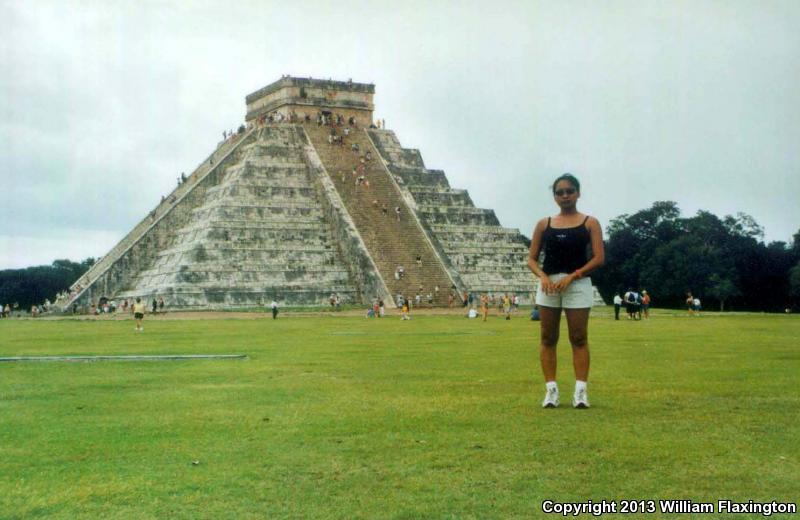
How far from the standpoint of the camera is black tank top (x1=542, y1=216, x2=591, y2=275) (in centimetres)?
911

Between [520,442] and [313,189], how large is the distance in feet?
181

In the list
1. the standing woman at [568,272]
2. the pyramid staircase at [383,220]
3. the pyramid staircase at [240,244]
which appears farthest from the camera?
the pyramid staircase at [383,220]

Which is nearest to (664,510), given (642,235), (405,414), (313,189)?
(405,414)

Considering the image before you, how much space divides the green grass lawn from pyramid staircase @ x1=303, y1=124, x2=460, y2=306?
42.3 m

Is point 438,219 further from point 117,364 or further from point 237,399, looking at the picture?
point 237,399

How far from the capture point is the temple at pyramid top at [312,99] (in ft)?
220

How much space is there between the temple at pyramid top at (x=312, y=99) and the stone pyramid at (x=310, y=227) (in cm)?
6

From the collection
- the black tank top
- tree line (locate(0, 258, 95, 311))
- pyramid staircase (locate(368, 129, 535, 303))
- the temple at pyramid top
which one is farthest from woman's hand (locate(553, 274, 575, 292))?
tree line (locate(0, 258, 95, 311))

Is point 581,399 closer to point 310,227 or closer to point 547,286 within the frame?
point 547,286

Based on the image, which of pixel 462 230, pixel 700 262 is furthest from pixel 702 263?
pixel 462 230

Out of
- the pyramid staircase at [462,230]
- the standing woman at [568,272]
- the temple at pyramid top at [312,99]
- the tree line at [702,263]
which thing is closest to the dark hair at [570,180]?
the standing woman at [568,272]

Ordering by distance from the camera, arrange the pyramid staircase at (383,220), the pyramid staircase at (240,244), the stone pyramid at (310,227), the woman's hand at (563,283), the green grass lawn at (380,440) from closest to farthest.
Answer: the green grass lawn at (380,440) → the woman's hand at (563,283) → the pyramid staircase at (240,244) → the stone pyramid at (310,227) → the pyramid staircase at (383,220)

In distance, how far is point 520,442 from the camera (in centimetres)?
741

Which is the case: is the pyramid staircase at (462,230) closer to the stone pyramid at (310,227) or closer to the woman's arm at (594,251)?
the stone pyramid at (310,227)
